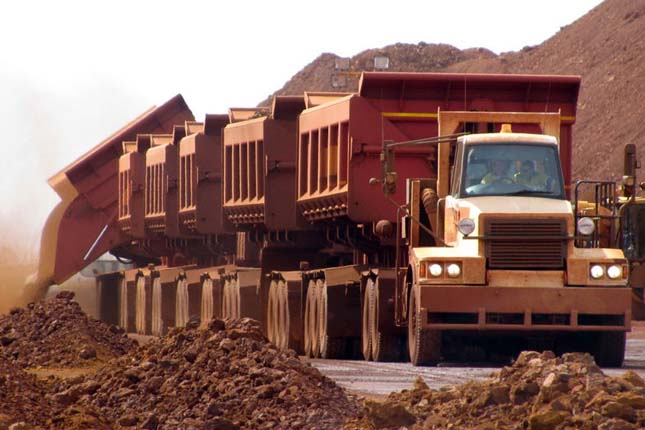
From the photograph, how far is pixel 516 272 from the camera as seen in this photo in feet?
61.5

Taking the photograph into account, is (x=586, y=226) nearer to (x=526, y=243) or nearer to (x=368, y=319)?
(x=526, y=243)

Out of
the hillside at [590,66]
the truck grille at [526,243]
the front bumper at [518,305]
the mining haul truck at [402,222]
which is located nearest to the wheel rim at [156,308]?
the mining haul truck at [402,222]

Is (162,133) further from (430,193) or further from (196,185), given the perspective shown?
(430,193)

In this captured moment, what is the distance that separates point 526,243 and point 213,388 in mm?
5455

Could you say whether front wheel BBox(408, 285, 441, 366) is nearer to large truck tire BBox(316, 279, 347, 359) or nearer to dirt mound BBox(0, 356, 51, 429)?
Answer: large truck tire BBox(316, 279, 347, 359)

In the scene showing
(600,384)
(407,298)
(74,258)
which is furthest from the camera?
(74,258)

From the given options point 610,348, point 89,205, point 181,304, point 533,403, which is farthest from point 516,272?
point 89,205

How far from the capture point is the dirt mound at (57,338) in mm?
22119

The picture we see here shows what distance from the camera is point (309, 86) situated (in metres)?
121

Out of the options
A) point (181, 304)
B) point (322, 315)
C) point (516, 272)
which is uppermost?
point (516, 272)

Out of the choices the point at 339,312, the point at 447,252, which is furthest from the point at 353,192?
the point at 447,252

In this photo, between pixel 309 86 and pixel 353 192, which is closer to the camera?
pixel 353 192

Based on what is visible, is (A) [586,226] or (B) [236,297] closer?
(A) [586,226]

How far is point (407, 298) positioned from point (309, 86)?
334 ft
